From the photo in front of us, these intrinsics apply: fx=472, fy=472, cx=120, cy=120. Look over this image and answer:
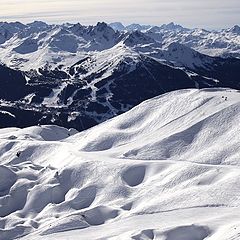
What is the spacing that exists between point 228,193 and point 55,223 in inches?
896

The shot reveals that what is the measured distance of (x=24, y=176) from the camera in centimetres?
8094

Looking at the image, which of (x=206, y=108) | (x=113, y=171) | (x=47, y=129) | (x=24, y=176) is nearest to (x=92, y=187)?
(x=113, y=171)

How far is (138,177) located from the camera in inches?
2872

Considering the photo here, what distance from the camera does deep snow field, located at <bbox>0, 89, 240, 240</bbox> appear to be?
57656 millimetres

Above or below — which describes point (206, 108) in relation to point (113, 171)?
above

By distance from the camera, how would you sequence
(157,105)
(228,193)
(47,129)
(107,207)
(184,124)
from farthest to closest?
(47,129), (157,105), (184,124), (107,207), (228,193)

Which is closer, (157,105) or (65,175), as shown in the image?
(65,175)

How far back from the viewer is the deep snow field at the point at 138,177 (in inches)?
2270

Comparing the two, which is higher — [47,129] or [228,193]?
[228,193]

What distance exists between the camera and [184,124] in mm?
90812

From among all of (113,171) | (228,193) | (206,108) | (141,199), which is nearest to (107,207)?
(141,199)

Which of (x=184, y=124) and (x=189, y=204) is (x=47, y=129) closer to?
(x=184, y=124)

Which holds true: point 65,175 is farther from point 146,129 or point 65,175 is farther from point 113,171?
point 146,129

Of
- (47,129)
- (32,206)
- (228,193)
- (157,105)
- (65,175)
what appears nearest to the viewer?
(228,193)
